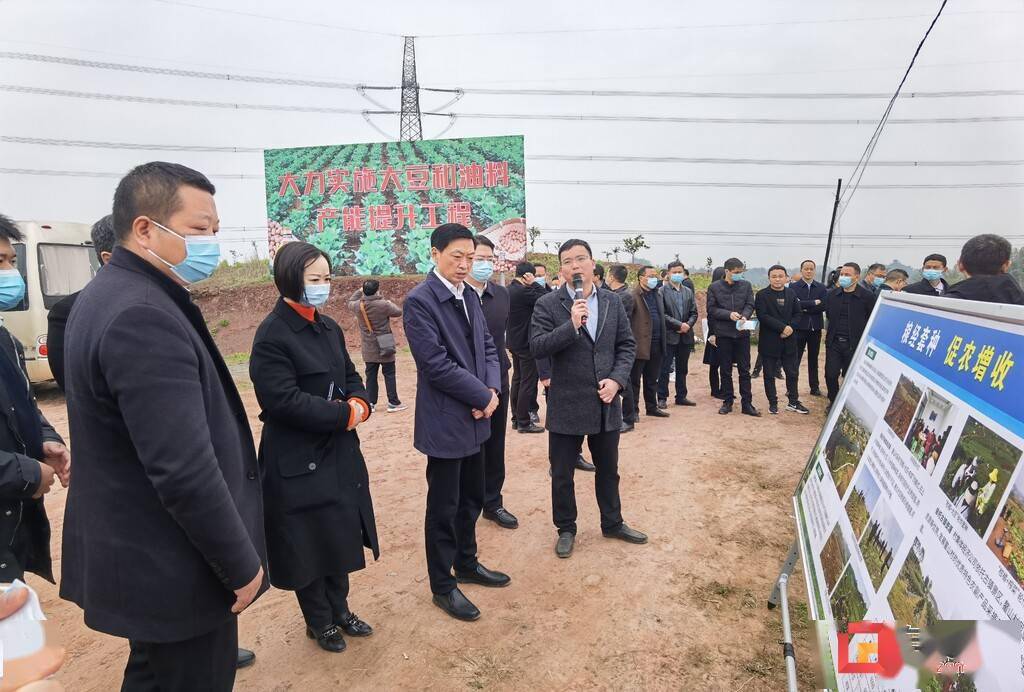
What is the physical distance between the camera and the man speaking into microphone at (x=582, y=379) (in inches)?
136

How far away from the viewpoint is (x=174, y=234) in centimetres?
155

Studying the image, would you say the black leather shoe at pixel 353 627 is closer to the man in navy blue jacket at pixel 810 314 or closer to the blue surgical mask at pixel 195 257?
the blue surgical mask at pixel 195 257

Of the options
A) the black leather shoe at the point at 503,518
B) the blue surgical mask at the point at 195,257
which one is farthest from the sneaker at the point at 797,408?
the blue surgical mask at the point at 195,257

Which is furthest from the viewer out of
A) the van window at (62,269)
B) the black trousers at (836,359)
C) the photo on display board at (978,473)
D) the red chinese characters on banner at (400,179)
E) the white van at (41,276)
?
the red chinese characters on banner at (400,179)

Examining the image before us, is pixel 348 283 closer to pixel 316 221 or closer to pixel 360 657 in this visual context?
pixel 316 221

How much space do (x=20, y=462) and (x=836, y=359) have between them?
309 inches

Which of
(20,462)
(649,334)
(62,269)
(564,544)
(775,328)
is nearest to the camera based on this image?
(20,462)

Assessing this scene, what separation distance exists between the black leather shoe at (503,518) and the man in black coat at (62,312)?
2782mm

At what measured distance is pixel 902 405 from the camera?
1.75 meters

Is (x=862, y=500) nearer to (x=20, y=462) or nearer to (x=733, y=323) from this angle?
(x=20, y=462)

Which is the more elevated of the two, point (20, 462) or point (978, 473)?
point (978, 473)

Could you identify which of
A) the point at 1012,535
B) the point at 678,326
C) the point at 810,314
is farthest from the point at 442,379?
the point at 810,314

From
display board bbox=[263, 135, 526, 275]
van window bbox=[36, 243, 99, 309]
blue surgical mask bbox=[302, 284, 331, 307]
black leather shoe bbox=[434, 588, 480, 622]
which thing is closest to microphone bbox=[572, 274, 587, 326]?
blue surgical mask bbox=[302, 284, 331, 307]

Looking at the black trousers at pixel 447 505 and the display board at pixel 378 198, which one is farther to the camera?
the display board at pixel 378 198
